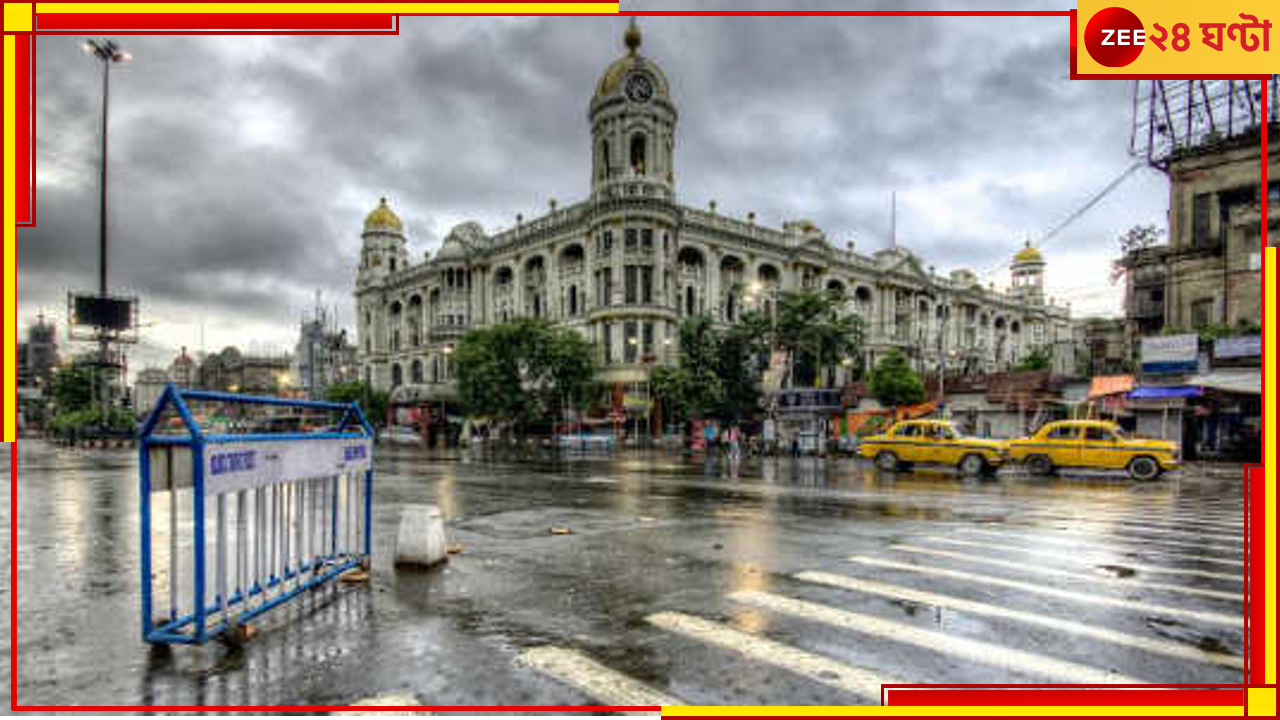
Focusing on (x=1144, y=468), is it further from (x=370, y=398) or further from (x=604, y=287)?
(x=370, y=398)

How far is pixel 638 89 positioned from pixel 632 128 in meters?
3.51

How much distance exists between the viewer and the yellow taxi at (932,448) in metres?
21.0

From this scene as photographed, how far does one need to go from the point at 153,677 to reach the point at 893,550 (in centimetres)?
764

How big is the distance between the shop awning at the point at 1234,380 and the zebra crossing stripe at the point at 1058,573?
2678 centimetres

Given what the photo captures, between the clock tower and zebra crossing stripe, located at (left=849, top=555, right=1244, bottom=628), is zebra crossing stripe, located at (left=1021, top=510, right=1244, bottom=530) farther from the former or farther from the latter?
the clock tower

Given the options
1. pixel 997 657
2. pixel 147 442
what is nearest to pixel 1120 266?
pixel 997 657

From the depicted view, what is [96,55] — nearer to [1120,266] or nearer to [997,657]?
[997,657]

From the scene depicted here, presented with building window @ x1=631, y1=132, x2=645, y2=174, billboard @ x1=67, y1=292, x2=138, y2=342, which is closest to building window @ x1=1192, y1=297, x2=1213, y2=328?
building window @ x1=631, y1=132, x2=645, y2=174

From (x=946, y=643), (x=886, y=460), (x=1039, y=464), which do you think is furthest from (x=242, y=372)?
(x=946, y=643)

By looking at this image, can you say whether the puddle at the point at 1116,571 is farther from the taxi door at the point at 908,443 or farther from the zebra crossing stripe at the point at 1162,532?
the taxi door at the point at 908,443

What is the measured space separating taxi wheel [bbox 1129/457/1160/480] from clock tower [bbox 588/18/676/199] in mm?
36729

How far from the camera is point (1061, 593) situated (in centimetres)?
627

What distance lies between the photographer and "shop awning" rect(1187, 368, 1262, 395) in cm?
2614

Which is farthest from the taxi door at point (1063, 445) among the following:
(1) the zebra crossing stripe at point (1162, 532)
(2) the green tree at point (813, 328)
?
(2) the green tree at point (813, 328)
